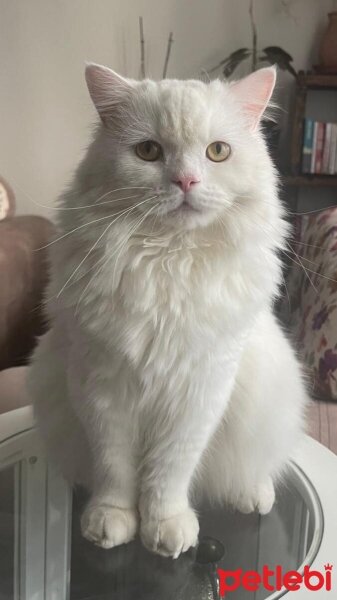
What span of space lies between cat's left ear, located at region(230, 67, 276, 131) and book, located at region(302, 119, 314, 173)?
179cm

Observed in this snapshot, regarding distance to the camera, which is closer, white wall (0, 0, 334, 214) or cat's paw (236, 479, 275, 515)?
cat's paw (236, 479, 275, 515)

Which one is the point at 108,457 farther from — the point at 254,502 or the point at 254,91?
the point at 254,91

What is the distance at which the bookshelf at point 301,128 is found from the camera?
7.74 ft


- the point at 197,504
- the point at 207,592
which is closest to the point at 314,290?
the point at 197,504

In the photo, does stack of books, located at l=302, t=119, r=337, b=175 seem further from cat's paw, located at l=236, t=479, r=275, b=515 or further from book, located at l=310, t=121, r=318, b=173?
cat's paw, located at l=236, t=479, r=275, b=515

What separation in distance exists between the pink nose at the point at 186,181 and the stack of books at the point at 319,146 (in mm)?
1940

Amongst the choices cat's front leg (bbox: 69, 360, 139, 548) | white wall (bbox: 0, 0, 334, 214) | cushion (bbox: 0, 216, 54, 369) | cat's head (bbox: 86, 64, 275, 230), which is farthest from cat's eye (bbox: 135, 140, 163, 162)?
white wall (bbox: 0, 0, 334, 214)

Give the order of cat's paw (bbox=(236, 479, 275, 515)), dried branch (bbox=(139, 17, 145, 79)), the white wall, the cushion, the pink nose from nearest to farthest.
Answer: the pink nose → cat's paw (bbox=(236, 479, 275, 515)) → the cushion → the white wall → dried branch (bbox=(139, 17, 145, 79))

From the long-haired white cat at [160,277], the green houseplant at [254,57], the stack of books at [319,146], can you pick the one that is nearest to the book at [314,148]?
the stack of books at [319,146]

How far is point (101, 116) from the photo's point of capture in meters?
0.72

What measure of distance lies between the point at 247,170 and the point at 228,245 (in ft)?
0.29

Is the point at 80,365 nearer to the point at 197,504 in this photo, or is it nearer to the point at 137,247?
the point at 137,247

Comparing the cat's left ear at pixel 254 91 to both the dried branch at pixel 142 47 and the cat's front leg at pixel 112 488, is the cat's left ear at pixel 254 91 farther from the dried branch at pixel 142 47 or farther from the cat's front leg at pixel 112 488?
the dried branch at pixel 142 47

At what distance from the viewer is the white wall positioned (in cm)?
220
